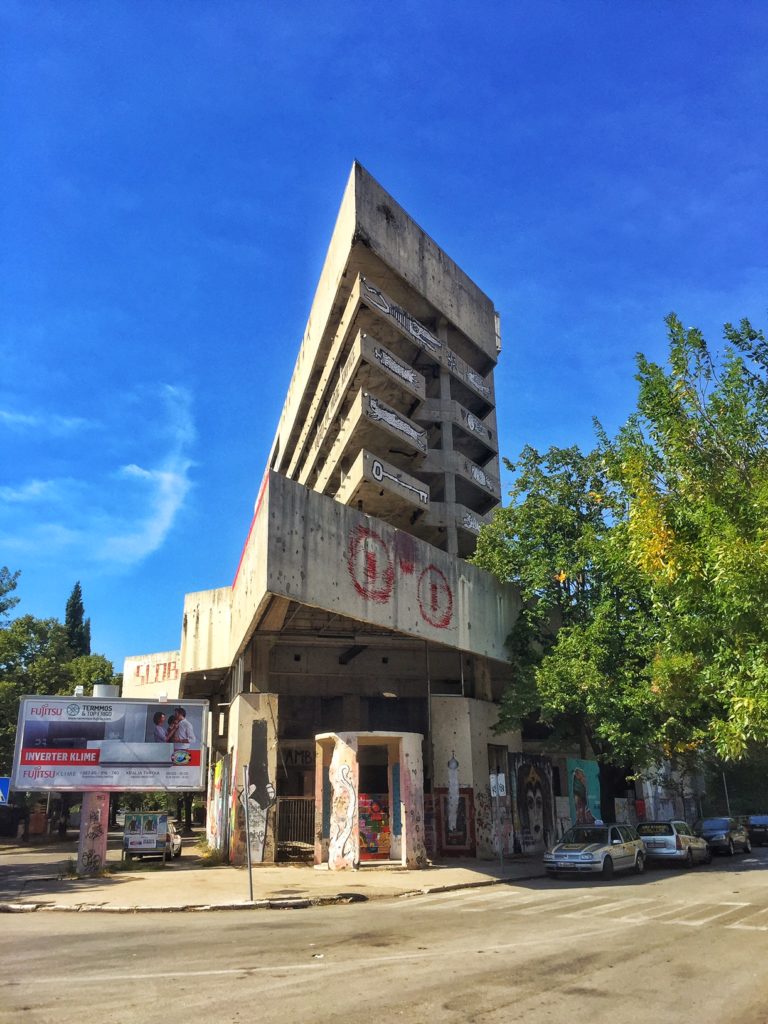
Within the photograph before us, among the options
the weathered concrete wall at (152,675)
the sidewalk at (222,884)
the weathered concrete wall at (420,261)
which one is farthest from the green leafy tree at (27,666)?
the weathered concrete wall at (420,261)

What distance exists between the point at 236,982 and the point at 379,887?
11.3 m

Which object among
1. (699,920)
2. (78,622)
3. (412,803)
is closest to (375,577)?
(412,803)

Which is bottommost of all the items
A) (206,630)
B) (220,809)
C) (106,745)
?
(220,809)

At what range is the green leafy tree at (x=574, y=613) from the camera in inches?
957

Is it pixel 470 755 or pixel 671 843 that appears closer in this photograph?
pixel 671 843

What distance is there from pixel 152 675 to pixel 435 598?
87.9 feet

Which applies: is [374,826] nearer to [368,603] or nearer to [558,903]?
[368,603]

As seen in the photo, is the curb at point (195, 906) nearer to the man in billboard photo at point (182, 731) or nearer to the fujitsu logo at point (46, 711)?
the fujitsu logo at point (46, 711)

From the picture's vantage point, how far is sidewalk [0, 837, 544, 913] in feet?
52.0

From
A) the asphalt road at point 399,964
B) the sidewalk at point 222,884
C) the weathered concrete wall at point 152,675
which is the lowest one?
the sidewalk at point 222,884

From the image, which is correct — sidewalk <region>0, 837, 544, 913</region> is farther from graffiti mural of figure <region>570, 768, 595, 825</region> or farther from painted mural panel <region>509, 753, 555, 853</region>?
graffiti mural of figure <region>570, 768, 595, 825</region>

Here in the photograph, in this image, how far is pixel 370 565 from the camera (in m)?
24.5

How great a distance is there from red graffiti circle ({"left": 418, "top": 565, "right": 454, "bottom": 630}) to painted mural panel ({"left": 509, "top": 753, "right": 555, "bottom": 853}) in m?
6.48

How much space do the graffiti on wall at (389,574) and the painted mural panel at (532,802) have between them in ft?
22.6
